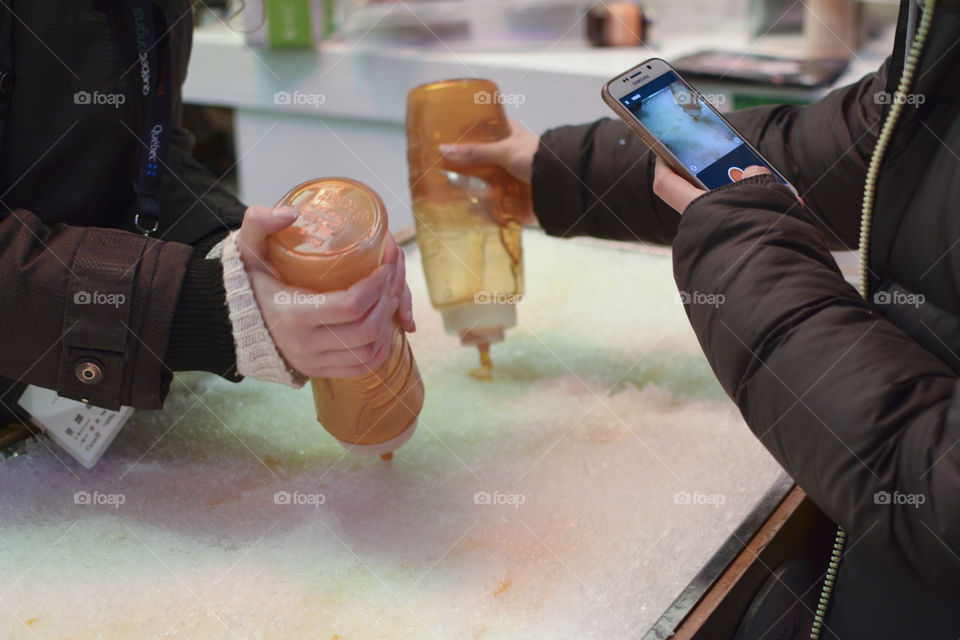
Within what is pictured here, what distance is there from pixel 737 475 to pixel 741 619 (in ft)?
0.45

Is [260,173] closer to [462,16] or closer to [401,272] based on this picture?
[462,16]

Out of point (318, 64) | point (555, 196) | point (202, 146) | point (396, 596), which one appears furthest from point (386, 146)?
point (396, 596)

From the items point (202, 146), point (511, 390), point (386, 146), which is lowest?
point (202, 146)

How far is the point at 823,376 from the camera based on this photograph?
610 mm

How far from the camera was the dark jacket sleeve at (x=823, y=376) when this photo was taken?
578 millimetres

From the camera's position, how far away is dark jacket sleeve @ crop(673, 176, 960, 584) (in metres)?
0.58

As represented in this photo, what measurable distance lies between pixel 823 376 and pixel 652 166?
46 cm

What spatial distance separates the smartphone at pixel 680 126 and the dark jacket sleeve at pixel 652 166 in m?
0.18

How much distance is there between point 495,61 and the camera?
2.01 metres

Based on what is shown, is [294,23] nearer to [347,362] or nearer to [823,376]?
[347,362]

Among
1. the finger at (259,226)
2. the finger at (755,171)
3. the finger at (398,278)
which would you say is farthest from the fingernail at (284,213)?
the finger at (755,171)

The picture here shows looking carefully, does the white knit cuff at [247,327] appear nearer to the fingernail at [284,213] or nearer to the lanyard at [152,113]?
the fingernail at [284,213]

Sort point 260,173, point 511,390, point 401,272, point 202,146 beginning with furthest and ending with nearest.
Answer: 1. point 202,146
2. point 260,173
3. point 511,390
4. point 401,272

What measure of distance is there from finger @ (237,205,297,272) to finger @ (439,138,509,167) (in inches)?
12.4
